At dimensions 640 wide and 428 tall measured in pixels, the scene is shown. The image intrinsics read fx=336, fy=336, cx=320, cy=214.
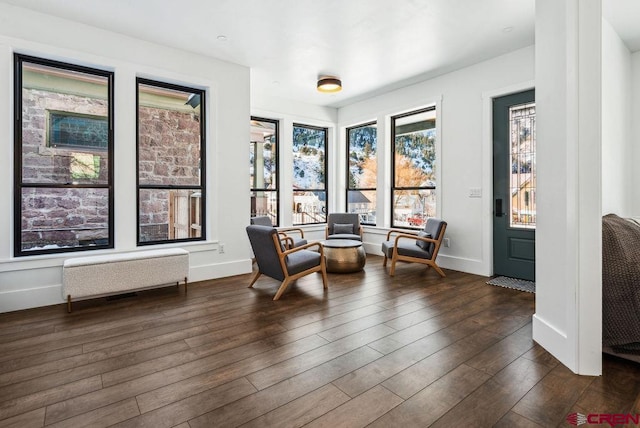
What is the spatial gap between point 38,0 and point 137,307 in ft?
10.2

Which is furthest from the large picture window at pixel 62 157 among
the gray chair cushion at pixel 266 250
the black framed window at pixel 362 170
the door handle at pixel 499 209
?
the door handle at pixel 499 209

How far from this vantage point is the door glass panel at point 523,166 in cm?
429

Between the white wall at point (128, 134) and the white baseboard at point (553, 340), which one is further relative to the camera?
the white wall at point (128, 134)

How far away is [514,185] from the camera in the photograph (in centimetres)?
444

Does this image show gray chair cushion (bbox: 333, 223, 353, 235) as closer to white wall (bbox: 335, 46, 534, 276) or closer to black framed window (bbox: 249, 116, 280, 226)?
black framed window (bbox: 249, 116, 280, 226)

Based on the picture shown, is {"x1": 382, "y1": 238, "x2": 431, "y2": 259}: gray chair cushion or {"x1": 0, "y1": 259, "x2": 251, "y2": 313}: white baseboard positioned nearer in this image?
{"x1": 0, "y1": 259, "x2": 251, "y2": 313}: white baseboard

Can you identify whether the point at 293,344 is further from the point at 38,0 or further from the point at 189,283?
the point at 38,0

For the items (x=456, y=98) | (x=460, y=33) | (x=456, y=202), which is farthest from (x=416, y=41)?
(x=456, y=202)

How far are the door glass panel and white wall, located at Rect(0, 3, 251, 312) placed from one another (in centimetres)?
364

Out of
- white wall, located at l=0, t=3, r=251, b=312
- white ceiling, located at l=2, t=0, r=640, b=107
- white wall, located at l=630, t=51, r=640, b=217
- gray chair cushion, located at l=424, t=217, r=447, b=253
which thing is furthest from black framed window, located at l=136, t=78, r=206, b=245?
white wall, located at l=630, t=51, r=640, b=217

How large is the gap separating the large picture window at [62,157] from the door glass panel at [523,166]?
5002mm

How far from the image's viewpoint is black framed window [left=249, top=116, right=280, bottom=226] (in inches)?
238

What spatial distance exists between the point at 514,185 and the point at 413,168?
1.74m

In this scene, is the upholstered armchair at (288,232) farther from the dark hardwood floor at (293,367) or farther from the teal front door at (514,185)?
the teal front door at (514,185)
